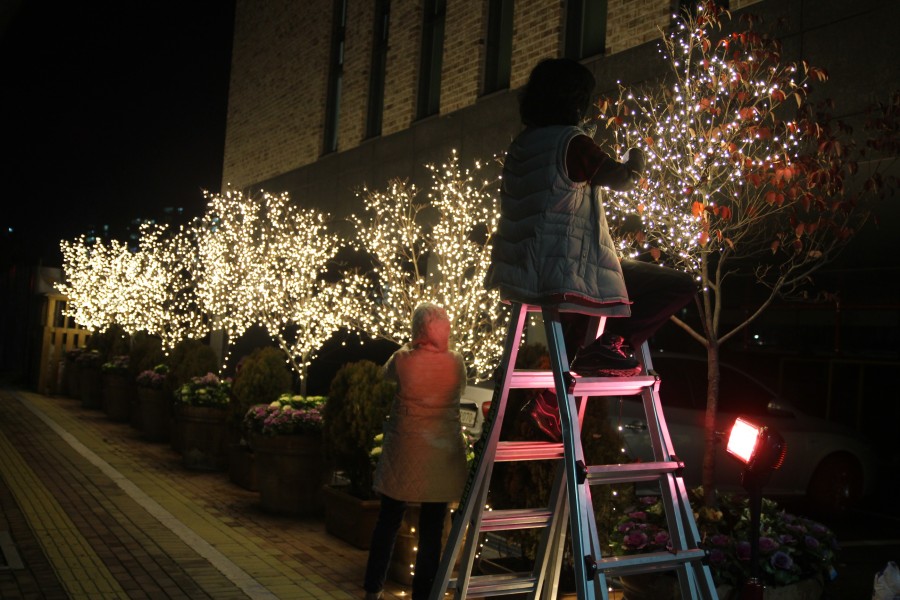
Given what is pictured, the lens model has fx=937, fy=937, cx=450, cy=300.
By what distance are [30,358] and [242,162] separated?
7.65 meters

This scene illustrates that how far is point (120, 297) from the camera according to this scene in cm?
1911

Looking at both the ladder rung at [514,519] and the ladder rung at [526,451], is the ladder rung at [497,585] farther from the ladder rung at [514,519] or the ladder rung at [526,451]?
the ladder rung at [526,451]

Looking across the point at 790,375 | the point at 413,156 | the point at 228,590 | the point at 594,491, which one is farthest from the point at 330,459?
the point at 790,375

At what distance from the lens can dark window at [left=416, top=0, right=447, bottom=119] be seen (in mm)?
14430

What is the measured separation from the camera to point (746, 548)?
4758 mm

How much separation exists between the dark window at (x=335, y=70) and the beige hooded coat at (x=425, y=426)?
12278 millimetres

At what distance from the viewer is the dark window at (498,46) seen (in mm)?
12656

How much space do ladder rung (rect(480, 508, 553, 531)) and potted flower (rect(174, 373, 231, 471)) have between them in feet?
26.0

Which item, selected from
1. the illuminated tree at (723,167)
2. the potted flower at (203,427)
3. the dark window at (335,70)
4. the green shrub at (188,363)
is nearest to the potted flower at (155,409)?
the green shrub at (188,363)

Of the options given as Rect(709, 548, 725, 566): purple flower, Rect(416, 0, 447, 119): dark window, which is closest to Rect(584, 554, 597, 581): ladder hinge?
Rect(709, 548, 725, 566): purple flower

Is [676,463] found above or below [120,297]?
below

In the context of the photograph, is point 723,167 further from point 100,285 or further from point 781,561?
point 100,285

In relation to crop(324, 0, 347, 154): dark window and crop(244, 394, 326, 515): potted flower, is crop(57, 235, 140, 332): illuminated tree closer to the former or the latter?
crop(324, 0, 347, 154): dark window

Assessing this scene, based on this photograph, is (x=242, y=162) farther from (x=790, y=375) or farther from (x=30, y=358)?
(x=790, y=375)
